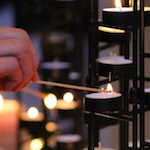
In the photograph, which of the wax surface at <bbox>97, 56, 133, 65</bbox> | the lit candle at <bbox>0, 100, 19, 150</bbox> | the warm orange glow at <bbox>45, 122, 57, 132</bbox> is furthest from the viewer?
the lit candle at <bbox>0, 100, 19, 150</bbox>

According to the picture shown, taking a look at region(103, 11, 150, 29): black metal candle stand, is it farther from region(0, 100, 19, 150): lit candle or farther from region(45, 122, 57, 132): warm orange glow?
region(0, 100, 19, 150): lit candle

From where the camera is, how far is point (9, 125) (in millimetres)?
3512

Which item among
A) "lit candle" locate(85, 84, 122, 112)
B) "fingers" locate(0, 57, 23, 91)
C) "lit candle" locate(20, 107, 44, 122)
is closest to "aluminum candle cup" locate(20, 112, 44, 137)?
"lit candle" locate(20, 107, 44, 122)

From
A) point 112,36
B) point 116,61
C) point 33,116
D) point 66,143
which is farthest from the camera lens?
point 33,116

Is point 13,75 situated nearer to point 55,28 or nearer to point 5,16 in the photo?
point 55,28

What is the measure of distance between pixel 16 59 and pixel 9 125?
2979mm

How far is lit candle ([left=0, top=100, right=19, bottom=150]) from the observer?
9.99 feet

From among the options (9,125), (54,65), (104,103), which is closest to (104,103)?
(104,103)

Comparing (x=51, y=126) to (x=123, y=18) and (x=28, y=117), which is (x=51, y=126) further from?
(x=123, y=18)

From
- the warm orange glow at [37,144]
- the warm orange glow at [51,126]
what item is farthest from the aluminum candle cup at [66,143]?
the warm orange glow at [51,126]

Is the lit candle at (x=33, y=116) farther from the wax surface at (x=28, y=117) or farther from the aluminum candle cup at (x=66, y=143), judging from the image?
the aluminum candle cup at (x=66, y=143)

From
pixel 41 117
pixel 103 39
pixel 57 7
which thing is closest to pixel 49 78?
pixel 41 117

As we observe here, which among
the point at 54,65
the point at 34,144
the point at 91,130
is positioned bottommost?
the point at 34,144

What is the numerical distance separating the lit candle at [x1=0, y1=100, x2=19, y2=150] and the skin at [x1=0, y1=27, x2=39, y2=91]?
2.22m
